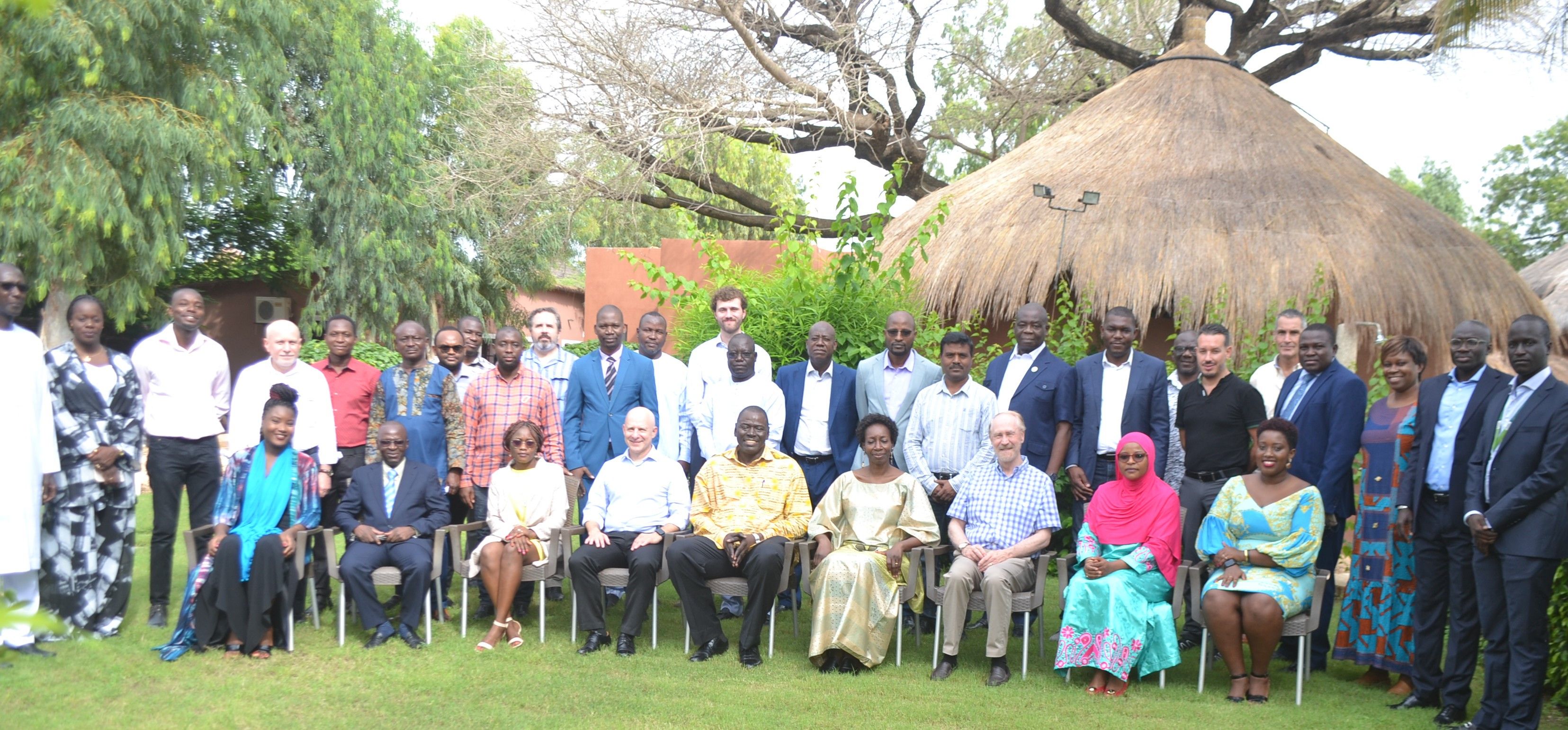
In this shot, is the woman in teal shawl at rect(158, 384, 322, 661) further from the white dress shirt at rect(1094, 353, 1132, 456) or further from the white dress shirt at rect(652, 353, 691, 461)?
the white dress shirt at rect(1094, 353, 1132, 456)

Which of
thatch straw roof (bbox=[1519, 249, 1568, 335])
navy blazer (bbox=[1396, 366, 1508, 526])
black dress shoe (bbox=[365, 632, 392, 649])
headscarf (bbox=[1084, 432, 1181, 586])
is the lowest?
black dress shoe (bbox=[365, 632, 392, 649])

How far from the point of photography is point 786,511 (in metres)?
6.68

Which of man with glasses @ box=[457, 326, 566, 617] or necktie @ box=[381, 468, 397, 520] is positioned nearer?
necktie @ box=[381, 468, 397, 520]

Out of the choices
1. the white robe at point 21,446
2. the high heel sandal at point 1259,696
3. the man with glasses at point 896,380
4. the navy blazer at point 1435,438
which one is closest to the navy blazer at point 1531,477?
the navy blazer at point 1435,438

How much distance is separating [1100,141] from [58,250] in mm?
14142

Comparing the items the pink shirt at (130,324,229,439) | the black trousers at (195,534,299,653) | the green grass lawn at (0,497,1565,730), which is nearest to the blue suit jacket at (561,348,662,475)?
the green grass lawn at (0,497,1565,730)

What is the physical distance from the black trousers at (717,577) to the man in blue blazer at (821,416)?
933 millimetres

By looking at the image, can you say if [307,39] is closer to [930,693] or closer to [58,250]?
[58,250]

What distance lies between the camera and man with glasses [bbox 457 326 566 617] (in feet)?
23.4

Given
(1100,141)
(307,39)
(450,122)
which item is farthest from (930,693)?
(450,122)

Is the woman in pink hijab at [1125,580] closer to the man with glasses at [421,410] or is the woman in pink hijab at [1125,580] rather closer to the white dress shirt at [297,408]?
the man with glasses at [421,410]

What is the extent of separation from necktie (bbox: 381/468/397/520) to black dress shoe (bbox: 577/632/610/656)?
54.0 inches

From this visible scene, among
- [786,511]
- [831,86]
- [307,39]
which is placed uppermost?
[307,39]

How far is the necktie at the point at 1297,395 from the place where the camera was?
21.0ft
